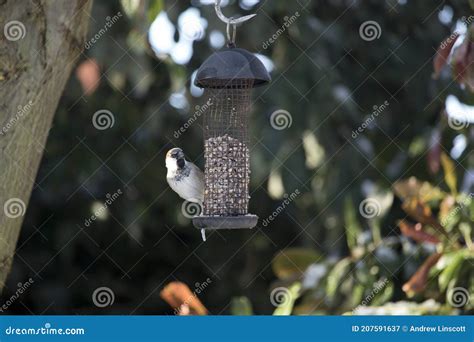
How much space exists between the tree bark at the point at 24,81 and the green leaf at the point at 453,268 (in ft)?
5.02

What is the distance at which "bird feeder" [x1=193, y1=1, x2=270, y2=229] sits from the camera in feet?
11.2

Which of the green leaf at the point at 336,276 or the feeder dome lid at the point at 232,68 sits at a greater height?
the feeder dome lid at the point at 232,68

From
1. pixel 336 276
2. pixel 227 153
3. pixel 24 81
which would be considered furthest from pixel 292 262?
pixel 24 81

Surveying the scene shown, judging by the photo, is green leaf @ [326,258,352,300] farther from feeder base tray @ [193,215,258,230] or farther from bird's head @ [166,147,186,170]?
bird's head @ [166,147,186,170]

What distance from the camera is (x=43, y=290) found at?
5.52 meters

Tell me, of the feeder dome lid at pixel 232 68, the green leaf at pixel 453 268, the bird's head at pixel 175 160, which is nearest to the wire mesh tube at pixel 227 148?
the bird's head at pixel 175 160

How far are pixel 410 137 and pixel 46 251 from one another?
213 cm

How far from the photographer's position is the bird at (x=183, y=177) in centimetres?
352

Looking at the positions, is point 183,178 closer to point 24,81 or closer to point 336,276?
point 24,81

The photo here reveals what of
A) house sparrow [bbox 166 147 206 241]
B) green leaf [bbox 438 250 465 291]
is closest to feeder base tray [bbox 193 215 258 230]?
house sparrow [bbox 166 147 206 241]

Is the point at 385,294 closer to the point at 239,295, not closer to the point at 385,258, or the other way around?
the point at 385,258

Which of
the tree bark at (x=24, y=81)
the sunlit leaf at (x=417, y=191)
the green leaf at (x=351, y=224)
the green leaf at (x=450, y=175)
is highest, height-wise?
the green leaf at (x=450, y=175)

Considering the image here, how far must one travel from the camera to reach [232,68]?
10.6 feet

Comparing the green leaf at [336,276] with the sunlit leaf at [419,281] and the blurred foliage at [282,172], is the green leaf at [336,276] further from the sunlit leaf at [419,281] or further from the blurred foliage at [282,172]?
the sunlit leaf at [419,281]
